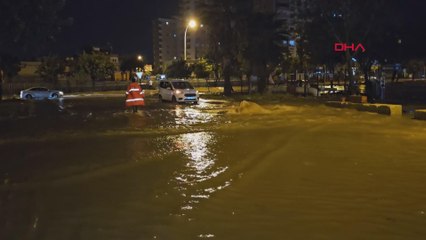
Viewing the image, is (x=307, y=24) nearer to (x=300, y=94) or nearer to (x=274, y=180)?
(x=300, y=94)

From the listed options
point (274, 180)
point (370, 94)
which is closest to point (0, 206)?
point (274, 180)

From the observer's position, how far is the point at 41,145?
1488 centimetres

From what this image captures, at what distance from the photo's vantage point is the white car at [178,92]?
113ft

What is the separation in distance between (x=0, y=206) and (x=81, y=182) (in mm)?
1906

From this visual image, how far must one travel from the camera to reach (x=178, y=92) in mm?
34906

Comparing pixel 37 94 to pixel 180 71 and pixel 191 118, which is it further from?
pixel 180 71

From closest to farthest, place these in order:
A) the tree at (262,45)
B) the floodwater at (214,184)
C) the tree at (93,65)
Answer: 1. the floodwater at (214,184)
2. the tree at (262,45)
3. the tree at (93,65)

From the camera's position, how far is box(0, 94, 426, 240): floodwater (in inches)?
267

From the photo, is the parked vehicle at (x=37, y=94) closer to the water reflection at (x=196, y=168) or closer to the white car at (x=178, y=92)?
the white car at (x=178, y=92)

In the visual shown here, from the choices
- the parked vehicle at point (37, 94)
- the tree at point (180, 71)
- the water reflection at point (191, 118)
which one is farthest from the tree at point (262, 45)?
the tree at point (180, 71)

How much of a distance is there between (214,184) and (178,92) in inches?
1014

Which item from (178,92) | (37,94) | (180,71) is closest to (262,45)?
(178,92)

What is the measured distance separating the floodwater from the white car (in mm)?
16435

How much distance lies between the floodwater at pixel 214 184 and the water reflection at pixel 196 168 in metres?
0.02
